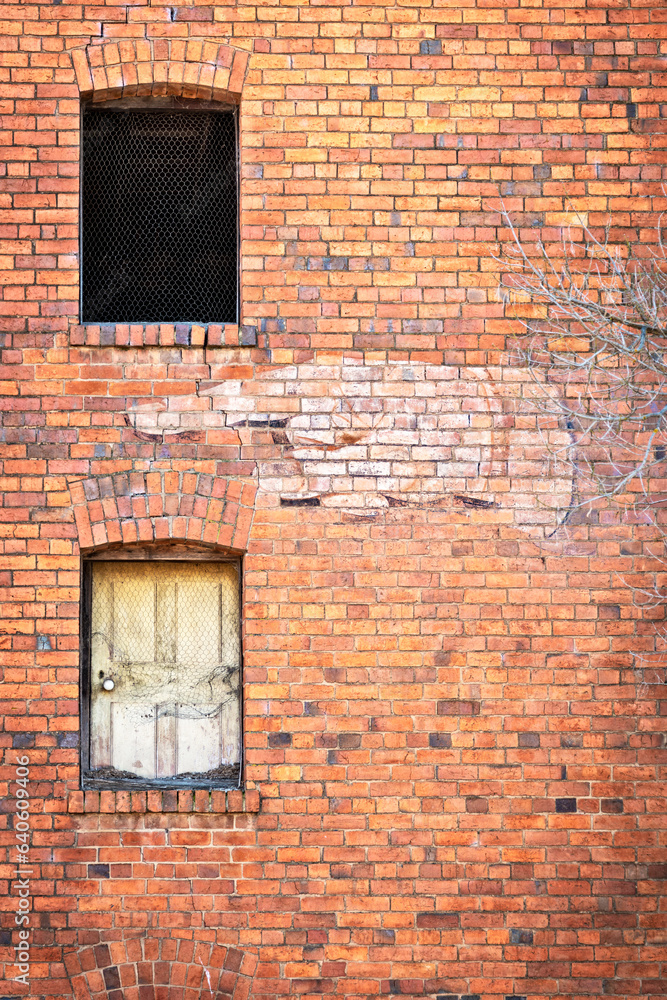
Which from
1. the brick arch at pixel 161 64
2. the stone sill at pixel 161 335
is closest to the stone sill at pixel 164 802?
the stone sill at pixel 161 335

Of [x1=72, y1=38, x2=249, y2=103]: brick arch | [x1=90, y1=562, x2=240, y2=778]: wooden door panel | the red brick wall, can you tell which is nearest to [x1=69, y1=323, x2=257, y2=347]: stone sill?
the red brick wall

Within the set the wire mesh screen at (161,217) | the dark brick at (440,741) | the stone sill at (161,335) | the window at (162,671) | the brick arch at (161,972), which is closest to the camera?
the brick arch at (161,972)

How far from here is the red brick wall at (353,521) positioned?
15.8 ft

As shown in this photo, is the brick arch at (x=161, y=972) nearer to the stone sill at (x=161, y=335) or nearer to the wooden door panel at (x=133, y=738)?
the wooden door panel at (x=133, y=738)

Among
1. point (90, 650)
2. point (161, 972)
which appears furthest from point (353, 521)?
point (161, 972)

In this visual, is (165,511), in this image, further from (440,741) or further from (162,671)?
(440,741)

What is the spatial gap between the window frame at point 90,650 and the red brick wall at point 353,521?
16 cm

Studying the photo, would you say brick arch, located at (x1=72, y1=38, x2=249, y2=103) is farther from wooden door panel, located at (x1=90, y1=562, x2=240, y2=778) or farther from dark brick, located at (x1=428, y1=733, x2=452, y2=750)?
dark brick, located at (x1=428, y1=733, x2=452, y2=750)

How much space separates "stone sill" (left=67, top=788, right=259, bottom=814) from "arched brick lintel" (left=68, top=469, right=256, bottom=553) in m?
1.29

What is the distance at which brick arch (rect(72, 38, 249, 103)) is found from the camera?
5.05 m

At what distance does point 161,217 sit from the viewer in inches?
209

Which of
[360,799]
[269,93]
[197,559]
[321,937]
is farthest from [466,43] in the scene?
[321,937]

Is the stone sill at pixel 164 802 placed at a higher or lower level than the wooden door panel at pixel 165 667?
lower

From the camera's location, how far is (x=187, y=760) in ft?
16.8
